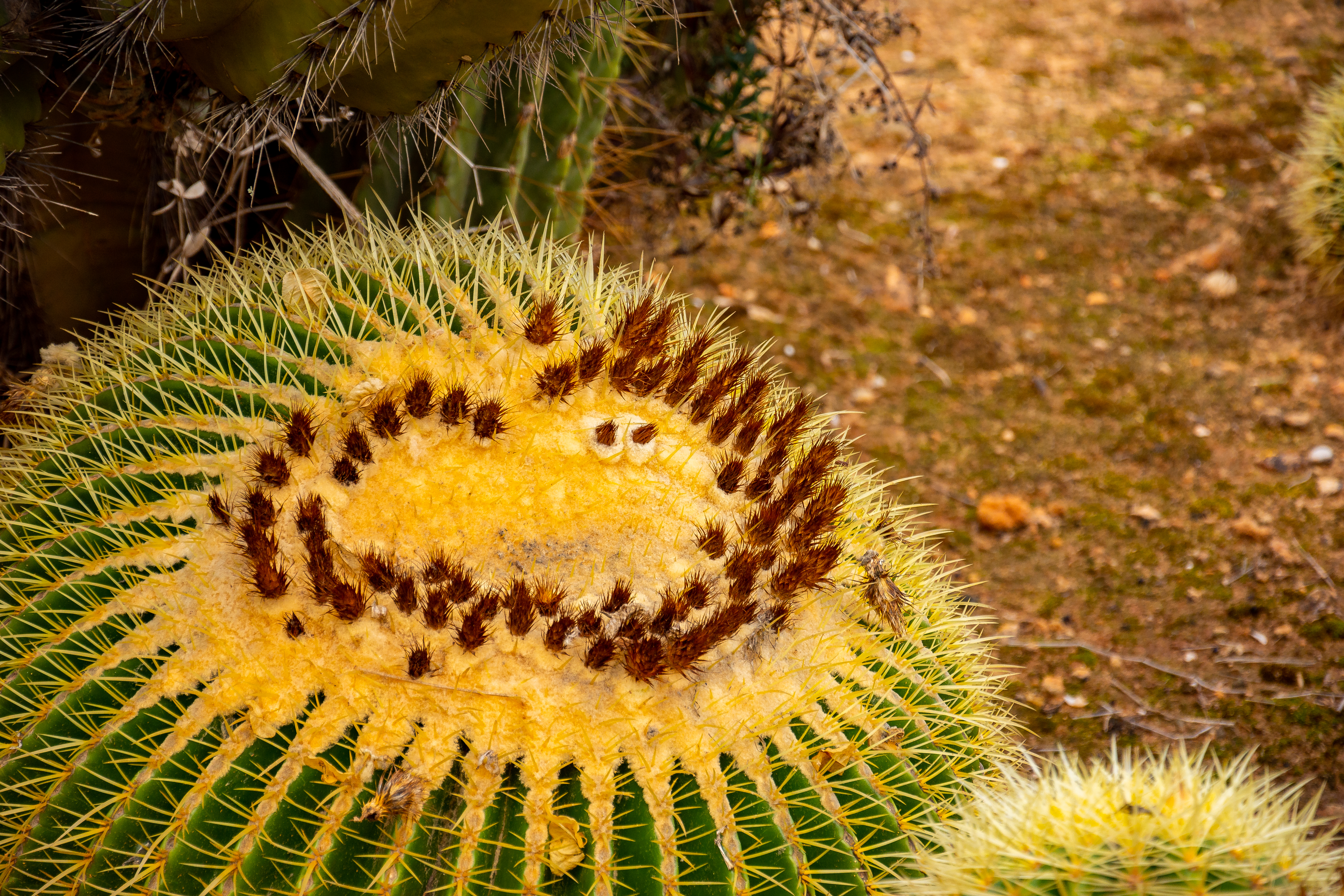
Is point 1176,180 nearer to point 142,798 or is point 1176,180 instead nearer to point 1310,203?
point 1310,203

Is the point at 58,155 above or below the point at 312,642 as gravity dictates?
above

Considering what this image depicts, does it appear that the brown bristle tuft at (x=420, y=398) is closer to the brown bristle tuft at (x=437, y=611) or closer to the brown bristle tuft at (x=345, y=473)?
the brown bristle tuft at (x=345, y=473)

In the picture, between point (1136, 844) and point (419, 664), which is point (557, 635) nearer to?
point (419, 664)

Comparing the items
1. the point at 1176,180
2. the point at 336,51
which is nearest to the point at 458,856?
the point at 336,51

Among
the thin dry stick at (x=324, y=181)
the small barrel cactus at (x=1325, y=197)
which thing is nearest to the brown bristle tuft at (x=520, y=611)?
the thin dry stick at (x=324, y=181)

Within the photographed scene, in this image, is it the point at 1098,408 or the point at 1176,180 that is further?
the point at 1176,180

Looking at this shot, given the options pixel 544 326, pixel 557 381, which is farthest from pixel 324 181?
pixel 557 381
